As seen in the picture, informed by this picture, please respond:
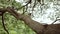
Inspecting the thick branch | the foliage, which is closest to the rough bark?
the thick branch

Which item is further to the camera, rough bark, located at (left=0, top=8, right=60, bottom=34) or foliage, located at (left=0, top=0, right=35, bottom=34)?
foliage, located at (left=0, top=0, right=35, bottom=34)

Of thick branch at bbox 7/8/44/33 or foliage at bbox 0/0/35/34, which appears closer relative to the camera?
thick branch at bbox 7/8/44/33

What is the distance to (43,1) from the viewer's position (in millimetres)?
2553

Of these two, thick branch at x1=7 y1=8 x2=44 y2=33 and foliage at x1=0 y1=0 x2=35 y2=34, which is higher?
thick branch at x1=7 y1=8 x2=44 y2=33

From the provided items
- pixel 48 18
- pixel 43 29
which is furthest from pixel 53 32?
pixel 48 18

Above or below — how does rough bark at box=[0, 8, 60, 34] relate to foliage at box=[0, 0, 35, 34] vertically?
above

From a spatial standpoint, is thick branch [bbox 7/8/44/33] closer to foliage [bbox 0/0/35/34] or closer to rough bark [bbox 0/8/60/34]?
rough bark [bbox 0/8/60/34]

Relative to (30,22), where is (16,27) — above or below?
below

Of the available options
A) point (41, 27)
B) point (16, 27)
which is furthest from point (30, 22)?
point (16, 27)

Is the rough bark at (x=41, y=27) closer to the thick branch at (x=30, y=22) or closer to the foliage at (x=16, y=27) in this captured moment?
the thick branch at (x=30, y=22)

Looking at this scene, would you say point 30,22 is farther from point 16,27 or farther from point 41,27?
point 16,27

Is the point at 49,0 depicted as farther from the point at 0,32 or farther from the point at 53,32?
the point at 53,32

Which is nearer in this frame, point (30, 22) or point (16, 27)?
point (30, 22)

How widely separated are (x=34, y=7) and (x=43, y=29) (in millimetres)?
1403
